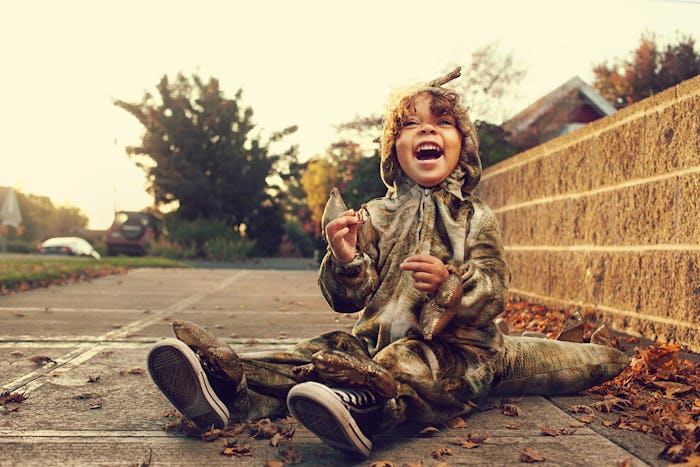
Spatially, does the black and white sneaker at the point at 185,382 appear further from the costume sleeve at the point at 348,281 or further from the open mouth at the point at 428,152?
the open mouth at the point at 428,152

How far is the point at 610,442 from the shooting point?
7.36ft

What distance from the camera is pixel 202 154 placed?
22422 mm

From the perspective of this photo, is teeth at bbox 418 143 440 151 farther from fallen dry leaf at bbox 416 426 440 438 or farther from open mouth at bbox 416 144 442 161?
fallen dry leaf at bbox 416 426 440 438

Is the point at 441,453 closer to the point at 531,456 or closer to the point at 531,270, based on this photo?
the point at 531,456

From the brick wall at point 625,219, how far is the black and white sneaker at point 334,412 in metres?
2.70

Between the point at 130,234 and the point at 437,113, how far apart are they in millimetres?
21227

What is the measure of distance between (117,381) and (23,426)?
2.65ft

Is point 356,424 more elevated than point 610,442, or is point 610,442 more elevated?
point 356,424

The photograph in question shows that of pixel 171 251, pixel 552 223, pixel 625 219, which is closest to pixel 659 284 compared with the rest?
pixel 625 219

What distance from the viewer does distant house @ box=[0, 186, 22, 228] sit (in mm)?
57031

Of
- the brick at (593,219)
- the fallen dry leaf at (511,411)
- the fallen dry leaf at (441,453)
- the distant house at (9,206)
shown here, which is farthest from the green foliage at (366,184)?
the distant house at (9,206)

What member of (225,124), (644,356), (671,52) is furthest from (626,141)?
(671,52)

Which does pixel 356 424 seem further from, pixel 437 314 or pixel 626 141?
pixel 626 141

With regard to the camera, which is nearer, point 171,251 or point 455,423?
point 455,423
